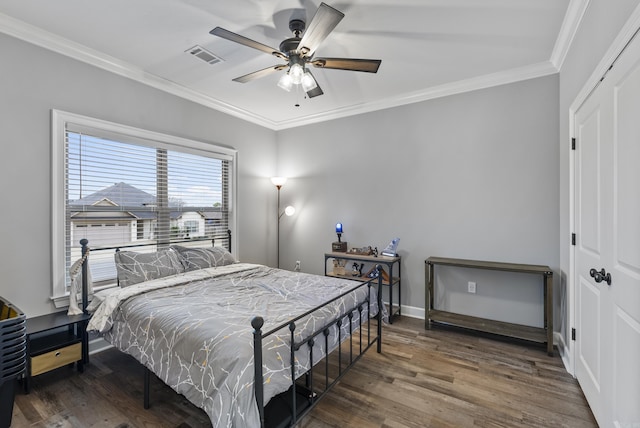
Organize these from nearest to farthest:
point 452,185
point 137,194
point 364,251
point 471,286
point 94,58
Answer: point 94,58
point 137,194
point 471,286
point 452,185
point 364,251

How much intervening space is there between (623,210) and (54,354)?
3.92 metres

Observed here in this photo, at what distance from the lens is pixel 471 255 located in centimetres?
342

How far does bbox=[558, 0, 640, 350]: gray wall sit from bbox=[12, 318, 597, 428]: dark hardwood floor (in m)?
0.65

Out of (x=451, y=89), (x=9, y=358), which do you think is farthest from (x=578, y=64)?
(x=9, y=358)

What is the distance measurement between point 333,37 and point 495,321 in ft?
10.9

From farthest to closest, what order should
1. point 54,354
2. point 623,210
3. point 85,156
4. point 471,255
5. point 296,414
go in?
point 471,255, point 85,156, point 54,354, point 296,414, point 623,210

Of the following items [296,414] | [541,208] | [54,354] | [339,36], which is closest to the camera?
[296,414]

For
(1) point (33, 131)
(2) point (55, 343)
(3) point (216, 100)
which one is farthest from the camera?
(3) point (216, 100)

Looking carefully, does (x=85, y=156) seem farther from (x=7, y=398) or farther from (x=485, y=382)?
(x=485, y=382)

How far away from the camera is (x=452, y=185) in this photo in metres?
3.54

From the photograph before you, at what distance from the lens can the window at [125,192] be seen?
267 centimetres

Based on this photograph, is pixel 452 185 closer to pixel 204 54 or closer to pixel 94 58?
pixel 204 54

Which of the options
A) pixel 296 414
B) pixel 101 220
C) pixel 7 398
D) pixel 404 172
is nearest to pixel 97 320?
pixel 7 398

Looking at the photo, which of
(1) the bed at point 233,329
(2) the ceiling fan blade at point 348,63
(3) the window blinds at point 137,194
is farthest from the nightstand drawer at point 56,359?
(2) the ceiling fan blade at point 348,63
